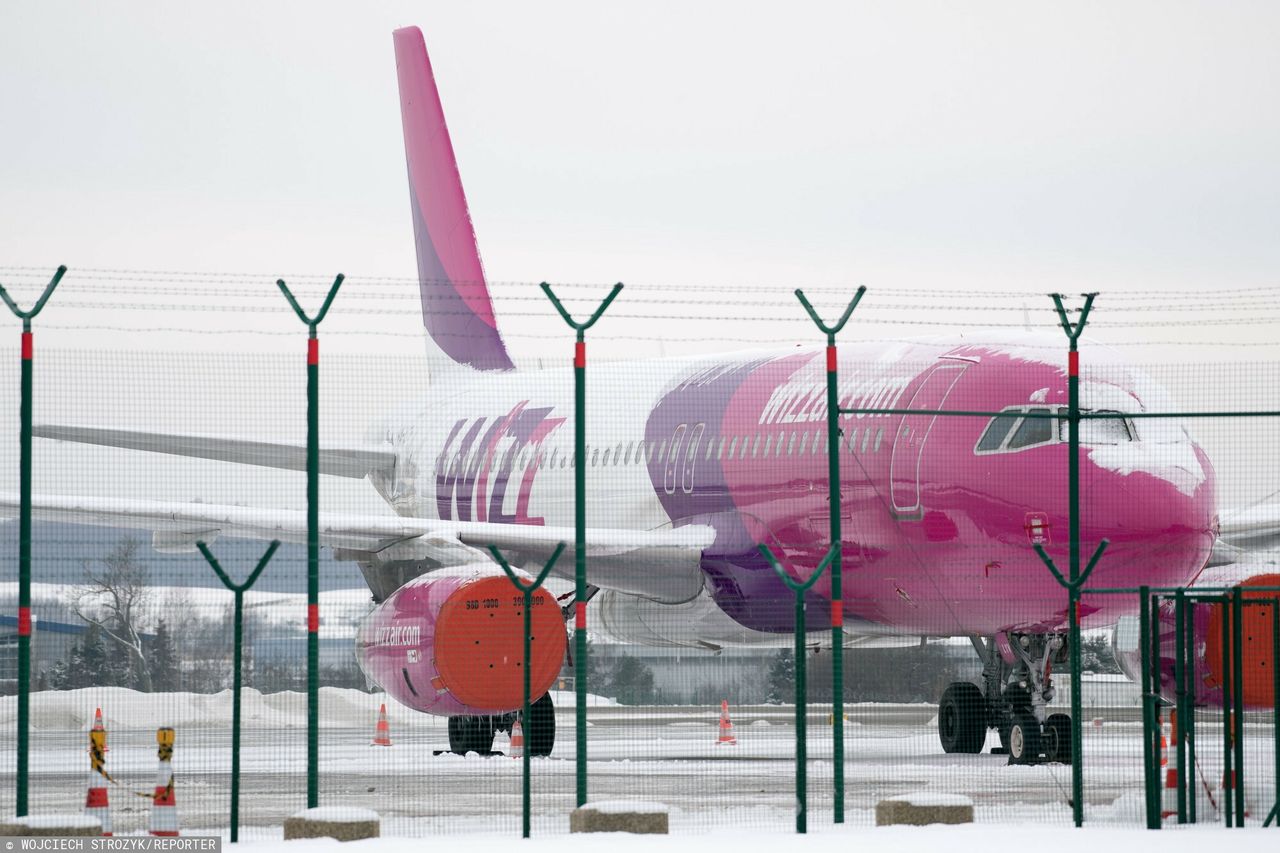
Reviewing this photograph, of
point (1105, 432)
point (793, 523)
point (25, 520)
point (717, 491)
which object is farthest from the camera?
point (717, 491)

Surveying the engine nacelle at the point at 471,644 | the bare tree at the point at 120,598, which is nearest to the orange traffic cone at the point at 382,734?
the bare tree at the point at 120,598

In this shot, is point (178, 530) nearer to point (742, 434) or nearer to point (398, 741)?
point (742, 434)

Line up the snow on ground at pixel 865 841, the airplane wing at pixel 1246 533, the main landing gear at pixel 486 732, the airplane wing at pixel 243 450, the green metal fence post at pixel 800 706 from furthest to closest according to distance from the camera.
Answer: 1. the main landing gear at pixel 486 732
2. the airplane wing at pixel 1246 533
3. the airplane wing at pixel 243 450
4. the green metal fence post at pixel 800 706
5. the snow on ground at pixel 865 841

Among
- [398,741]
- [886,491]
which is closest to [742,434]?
[886,491]

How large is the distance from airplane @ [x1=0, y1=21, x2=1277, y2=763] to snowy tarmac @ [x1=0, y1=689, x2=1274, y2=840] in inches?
30.8

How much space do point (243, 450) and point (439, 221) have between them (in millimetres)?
9009

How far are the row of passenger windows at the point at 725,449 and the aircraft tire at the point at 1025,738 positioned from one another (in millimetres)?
2506

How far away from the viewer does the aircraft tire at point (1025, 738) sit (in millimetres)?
16594

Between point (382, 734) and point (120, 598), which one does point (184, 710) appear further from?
Result: point (120, 598)

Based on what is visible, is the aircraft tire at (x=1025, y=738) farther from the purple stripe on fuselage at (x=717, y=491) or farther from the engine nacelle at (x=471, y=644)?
the engine nacelle at (x=471, y=644)

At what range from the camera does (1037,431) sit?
52.0 feet

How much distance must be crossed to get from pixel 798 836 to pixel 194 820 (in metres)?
3.81

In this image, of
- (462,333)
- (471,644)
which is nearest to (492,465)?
(462,333)

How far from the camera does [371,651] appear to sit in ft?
53.9
